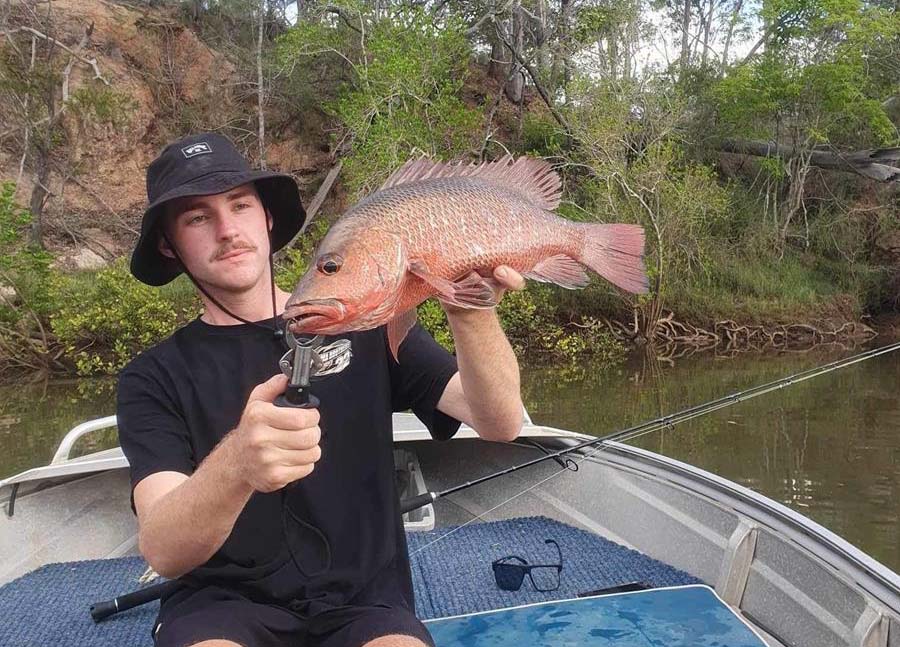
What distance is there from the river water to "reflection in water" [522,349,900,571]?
0.06ft

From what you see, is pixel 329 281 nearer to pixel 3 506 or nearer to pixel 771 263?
pixel 3 506

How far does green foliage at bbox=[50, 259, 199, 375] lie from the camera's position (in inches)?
496

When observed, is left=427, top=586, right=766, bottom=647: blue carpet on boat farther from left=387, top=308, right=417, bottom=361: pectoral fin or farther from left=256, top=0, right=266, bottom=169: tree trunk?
left=256, top=0, right=266, bottom=169: tree trunk

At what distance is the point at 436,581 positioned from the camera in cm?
345

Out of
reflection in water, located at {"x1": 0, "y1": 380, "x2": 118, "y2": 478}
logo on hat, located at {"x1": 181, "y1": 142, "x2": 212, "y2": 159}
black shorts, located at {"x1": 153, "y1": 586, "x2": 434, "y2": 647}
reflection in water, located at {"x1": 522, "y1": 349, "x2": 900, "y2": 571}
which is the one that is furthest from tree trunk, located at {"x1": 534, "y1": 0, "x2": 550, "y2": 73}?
black shorts, located at {"x1": 153, "y1": 586, "x2": 434, "y2": 647}

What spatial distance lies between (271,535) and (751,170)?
880 inches

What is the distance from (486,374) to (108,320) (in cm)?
1226

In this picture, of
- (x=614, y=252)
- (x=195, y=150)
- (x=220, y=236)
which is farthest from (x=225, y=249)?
(x=614, y=252)

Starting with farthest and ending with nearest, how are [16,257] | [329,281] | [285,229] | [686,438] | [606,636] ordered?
1. [16,257]
2. [686,438]
3. [606,636]
4. [285,229]
5. [329,281]

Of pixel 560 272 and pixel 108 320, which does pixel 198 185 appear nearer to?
pixel 560 272

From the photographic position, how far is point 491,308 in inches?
67.5

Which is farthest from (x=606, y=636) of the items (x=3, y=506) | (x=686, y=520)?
(x=3, y=506)

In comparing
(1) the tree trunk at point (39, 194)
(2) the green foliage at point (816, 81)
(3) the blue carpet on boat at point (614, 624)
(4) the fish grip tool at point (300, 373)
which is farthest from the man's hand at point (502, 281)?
(2) the green foliage at point (816, 81)

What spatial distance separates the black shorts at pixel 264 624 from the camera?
6.00ft
